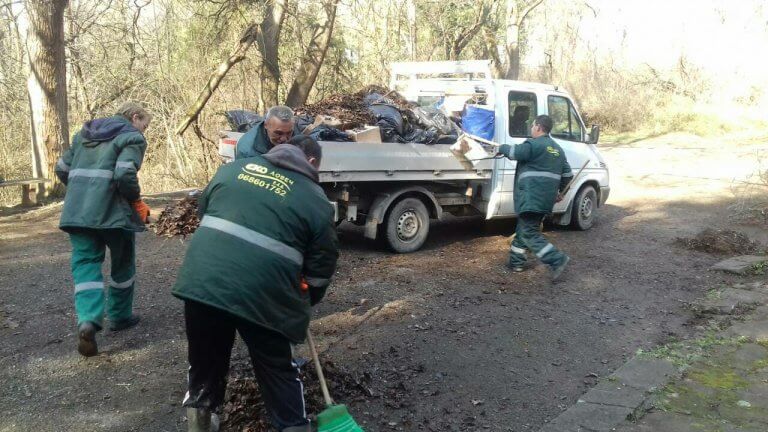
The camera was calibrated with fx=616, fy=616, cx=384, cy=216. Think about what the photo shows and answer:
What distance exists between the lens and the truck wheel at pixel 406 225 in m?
7.81

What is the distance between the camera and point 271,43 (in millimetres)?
13555

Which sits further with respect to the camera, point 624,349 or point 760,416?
point 624,349

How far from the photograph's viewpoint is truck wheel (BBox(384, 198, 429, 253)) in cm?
781

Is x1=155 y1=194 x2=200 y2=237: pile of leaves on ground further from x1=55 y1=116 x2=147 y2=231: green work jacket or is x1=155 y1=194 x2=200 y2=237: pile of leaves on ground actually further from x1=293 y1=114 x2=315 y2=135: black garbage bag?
x1=55 y1=116 x2=147 y2=231: green work jacket

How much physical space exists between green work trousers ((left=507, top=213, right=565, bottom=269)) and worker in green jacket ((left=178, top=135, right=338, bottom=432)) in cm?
433

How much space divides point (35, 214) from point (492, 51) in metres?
16.5

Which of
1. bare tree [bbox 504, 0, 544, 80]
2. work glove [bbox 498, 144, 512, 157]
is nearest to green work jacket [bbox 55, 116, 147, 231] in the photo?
work glove [bbox 498, 144, 512, 157]

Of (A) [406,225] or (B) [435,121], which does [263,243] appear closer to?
(A) [406,225]

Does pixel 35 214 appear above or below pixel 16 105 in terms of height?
below

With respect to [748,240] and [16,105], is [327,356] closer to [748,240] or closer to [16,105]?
[748,240]

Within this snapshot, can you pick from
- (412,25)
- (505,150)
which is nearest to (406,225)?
(505,150)

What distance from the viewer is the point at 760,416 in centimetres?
402

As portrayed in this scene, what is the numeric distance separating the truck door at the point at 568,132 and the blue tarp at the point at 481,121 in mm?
1199

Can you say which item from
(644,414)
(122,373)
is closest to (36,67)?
(122,373)
